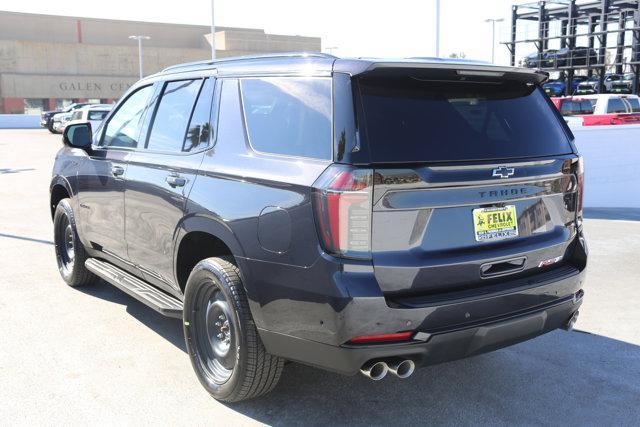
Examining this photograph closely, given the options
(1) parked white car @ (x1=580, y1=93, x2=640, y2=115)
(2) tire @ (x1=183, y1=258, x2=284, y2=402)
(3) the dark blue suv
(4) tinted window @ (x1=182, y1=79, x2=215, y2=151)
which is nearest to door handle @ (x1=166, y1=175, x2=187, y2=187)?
(3) the dark blue suv

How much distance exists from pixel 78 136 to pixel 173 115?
147 cm

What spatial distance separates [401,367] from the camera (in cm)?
311

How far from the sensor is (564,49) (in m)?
32.4

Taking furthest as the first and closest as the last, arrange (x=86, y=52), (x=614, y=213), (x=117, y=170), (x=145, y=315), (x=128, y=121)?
(x=86, y=52), (x=614, y=213), (x=145, y=315), (x=128, y=121), (x=117, y=170)

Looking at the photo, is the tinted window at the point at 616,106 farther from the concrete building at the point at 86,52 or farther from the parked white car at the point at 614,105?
the concrete building at the point at 86,52

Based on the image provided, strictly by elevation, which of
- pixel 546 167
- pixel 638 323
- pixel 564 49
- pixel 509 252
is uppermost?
pixel 564 49

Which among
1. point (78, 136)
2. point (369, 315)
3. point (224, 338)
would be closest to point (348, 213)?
point (369, 315)

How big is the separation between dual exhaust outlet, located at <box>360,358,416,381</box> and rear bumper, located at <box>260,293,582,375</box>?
0.04m

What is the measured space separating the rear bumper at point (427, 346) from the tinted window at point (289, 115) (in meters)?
0.92

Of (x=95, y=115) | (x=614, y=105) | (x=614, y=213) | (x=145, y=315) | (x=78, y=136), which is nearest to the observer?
(x=145, y=315)

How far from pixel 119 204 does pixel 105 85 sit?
65.7 metres

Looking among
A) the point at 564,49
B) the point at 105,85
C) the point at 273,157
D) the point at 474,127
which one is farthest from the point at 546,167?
the point at 105,85

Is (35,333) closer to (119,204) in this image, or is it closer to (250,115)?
(119,204)

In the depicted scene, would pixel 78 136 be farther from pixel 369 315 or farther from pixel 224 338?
pixel 369 315
